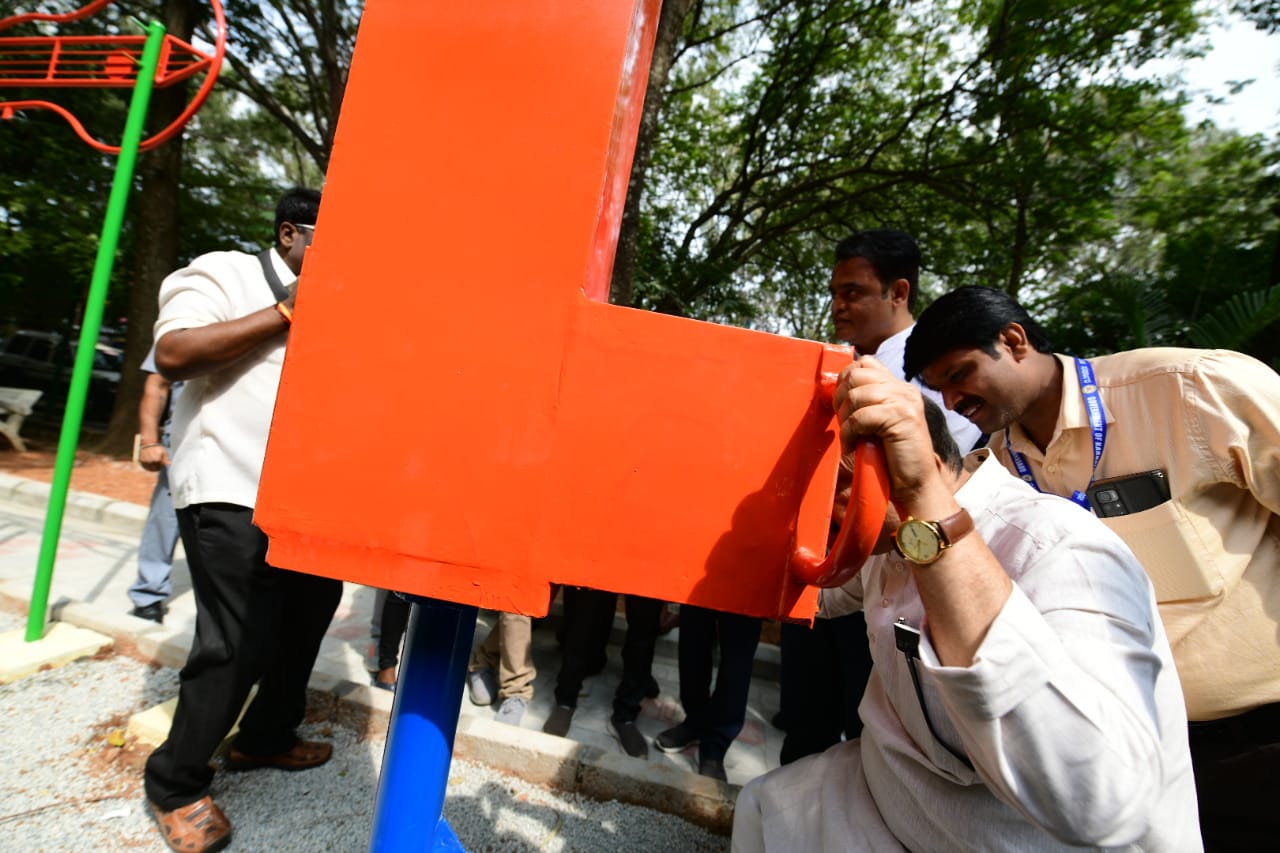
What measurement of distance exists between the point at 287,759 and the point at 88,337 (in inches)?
93.5

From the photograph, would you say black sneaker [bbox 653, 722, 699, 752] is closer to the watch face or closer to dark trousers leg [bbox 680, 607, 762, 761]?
dark trousers leg [bbox 680, 607, 762, 761]

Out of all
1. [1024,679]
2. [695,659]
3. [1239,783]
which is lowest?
[695,659]

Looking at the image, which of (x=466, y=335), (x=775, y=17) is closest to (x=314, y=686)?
(x=466, y=335)

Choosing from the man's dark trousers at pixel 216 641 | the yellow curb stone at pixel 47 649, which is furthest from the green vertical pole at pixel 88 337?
the man's dark trousers at pixel 216 641

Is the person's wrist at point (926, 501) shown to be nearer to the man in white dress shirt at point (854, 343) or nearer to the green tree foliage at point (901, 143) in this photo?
the man in white dress shirt at point (854, 343)

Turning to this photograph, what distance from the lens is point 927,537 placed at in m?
0.90

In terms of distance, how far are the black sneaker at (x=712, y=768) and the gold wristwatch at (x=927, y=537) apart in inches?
99.5

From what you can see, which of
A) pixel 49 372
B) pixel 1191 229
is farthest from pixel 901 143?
pixel 49 372

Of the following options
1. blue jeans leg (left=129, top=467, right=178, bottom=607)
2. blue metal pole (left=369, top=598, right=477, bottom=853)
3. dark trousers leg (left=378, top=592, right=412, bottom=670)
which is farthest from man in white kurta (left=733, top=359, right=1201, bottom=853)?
blue jeans leg (left=129, top=467, right=178, bottom=607)

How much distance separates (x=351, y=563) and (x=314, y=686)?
2481 mm

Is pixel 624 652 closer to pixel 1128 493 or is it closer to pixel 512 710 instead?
pixel 512 710

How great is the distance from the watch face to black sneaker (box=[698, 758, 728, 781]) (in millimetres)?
2539

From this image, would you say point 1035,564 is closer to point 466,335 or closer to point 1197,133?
point 466,335

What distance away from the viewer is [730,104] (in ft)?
38.1
